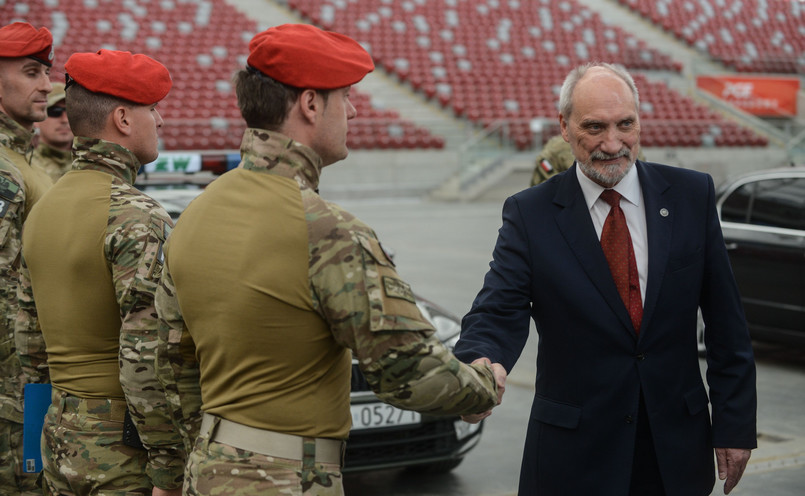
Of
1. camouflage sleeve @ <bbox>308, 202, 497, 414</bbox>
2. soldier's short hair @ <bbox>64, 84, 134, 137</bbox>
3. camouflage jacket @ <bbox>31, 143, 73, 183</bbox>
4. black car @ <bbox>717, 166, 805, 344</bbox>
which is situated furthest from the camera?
black car @ <bbox>717, 166, 805, 344</bbox>

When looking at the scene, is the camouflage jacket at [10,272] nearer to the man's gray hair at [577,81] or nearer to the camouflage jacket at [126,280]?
the camouflage jacket at [126,280]

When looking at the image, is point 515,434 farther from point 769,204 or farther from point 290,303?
point 290,303

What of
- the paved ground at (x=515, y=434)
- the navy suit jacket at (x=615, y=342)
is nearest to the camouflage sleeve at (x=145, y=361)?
the navy suit jacket at (x=615, y=342)

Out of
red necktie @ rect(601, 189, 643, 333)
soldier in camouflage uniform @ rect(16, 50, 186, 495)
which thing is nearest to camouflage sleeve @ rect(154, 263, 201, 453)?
soldier in camouflage uniform @ rect(16, 50, 186, 495)

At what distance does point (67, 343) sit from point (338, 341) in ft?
3.52

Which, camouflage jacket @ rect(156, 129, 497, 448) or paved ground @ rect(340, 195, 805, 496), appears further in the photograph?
paved ground @ rect(340, 195, 805, 496)

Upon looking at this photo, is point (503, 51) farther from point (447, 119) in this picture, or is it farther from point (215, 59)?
point (215, 59)

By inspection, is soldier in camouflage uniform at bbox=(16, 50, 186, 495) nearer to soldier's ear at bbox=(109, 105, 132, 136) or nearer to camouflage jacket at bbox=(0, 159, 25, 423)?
soldier's ear at bbox=(109, 105, 132, 136)

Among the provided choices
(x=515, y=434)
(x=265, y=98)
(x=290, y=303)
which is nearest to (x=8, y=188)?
(x=265, y=98)

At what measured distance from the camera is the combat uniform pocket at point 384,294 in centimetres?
180

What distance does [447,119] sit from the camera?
2522cm

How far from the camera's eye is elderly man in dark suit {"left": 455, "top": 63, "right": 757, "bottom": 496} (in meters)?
2.42

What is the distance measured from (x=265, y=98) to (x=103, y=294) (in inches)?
36.1

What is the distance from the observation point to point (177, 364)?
6.83 ft
